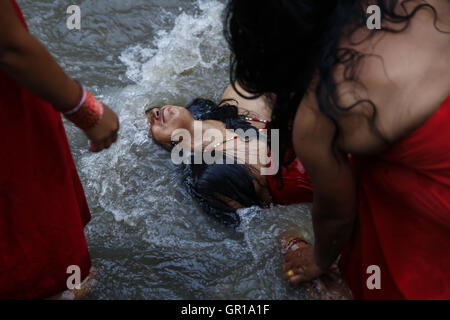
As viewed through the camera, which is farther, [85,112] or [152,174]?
[152,174]

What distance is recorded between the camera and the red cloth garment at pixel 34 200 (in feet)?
4.79

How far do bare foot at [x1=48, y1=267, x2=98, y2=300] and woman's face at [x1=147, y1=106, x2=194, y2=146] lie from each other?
104 cm

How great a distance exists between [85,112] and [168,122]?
1.46 meters

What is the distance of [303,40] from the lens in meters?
1.18

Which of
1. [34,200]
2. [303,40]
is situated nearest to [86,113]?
[34,200]

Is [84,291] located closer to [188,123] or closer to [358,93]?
[188,123]

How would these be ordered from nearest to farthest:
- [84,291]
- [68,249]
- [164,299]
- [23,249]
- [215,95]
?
1. [23,249]
2. [68,249]
3. [84,291]
4. [164,299]
5. [215,95]

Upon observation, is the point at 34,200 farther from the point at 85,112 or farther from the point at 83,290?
the point at 83,290

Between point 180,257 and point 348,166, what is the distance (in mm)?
1308

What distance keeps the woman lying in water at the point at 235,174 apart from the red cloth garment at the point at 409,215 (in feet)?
1.78

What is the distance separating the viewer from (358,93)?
3.91ft
